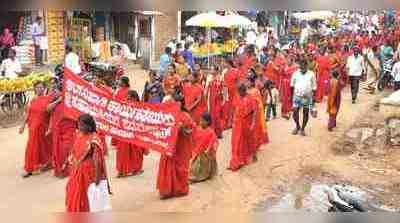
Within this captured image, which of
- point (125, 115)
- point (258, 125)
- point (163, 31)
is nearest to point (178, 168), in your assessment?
point (125, 115)

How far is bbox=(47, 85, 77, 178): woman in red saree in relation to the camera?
17.4 ft

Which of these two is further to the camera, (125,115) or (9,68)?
(9,68)

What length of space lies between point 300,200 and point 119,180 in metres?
1.76

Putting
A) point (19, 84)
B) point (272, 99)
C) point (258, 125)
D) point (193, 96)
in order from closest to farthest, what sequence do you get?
1. point (193, 96)
2. point (258, 125)
3. point (19, 84)
4. point (272, 99)

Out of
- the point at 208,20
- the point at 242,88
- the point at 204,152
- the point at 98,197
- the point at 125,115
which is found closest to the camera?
the point at 98,197

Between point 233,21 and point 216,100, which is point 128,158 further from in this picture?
point 233,21

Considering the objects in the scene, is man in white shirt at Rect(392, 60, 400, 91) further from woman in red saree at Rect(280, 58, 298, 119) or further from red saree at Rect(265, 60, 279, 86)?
red saree at Rect(265, 60, 279, 86)

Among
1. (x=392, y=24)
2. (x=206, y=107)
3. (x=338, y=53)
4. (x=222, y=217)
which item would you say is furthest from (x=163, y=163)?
(x=392, y=24)

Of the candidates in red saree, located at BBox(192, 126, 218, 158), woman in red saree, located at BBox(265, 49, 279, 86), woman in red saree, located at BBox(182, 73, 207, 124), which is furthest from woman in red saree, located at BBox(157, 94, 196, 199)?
woman in red saree, located at BBox(265, 49, 279, 86)

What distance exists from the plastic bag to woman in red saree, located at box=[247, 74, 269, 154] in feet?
7.46

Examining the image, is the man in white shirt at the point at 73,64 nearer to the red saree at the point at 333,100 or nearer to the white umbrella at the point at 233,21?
the white umbrella at the point at 233,21

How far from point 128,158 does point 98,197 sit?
1874 millimetres

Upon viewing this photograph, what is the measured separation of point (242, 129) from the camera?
5.96 m

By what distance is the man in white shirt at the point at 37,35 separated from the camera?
9289 millimetres
